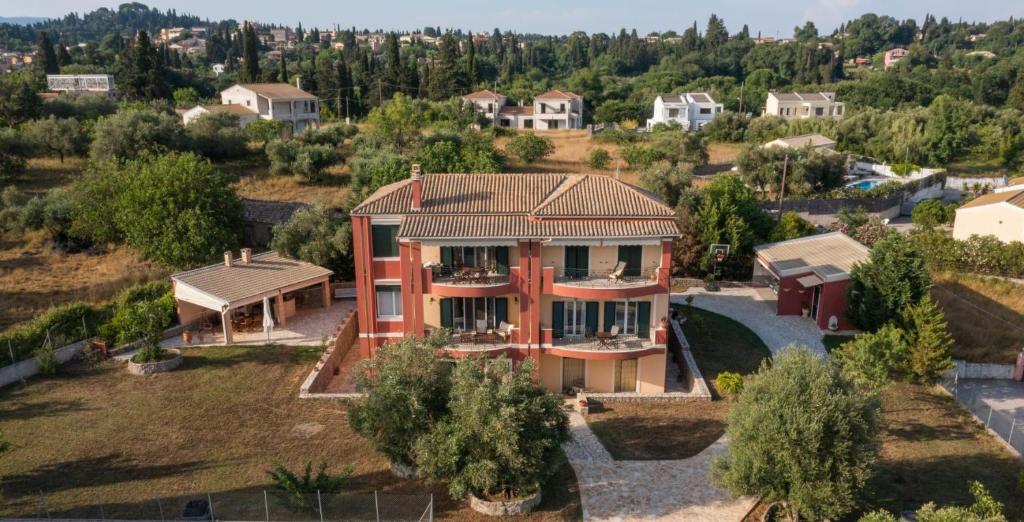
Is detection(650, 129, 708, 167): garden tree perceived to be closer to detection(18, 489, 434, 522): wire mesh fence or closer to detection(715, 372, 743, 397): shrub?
detection(715, 372, 743, 397): shrub

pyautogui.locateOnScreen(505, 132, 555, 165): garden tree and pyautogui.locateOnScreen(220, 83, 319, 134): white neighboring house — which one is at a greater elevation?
pyautogui.locateOnScreen(220, 83, 319, 134): white neighboring house

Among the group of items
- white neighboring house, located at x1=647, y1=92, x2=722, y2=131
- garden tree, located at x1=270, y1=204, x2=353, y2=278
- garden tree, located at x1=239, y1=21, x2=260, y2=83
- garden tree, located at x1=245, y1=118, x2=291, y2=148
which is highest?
garden tree, located at x1=239, y1=21, x2=260, y2=83

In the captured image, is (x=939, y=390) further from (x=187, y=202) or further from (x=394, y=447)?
(x=187, y=202)

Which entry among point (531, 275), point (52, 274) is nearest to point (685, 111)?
point (531, 275)

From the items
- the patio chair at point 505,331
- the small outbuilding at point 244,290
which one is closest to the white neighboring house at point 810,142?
the patio chair at point 505,331

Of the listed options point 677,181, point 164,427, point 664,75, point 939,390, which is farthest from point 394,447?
point 664,75

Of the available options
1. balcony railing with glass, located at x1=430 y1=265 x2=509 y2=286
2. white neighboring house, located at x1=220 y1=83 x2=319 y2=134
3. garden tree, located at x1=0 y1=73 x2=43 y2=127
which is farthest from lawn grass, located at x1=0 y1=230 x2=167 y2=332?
white neighboring house, located at x1=220 y1=83 x2=319 y2=134
